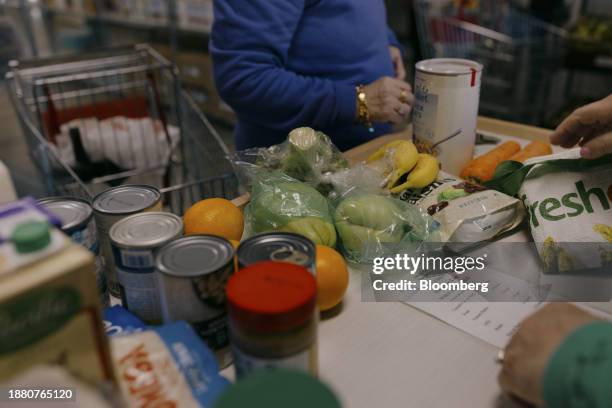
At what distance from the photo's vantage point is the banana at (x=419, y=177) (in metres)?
0.85

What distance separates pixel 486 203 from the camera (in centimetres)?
79

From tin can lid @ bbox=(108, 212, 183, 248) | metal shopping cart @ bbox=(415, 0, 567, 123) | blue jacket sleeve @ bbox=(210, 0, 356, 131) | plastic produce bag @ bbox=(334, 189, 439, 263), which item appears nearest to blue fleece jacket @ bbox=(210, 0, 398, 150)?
blue jacket sleeve @ bbox=(210, 0, 356, 131)

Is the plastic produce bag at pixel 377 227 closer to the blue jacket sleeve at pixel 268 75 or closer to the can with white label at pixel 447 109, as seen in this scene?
the can with white label at pixel 447 109

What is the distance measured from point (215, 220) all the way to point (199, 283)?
0.76ft

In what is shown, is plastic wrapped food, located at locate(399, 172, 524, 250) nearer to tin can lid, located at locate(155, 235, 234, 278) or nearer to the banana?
the banana

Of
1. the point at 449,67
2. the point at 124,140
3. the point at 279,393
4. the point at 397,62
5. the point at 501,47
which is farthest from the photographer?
the point at 501,47

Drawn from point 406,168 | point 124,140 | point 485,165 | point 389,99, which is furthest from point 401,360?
point 124,140

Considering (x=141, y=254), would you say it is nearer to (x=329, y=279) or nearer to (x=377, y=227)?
(x=329, y=279)

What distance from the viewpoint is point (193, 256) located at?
1.82ft

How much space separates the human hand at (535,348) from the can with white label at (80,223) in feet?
1.51

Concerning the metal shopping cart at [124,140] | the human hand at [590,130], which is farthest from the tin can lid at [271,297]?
the metal shopping cart at [124,140]

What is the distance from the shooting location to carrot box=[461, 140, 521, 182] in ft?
3.10

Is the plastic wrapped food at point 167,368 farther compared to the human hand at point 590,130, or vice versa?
the human hand at point 590,130

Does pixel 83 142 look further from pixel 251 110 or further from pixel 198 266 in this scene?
pixel 198 266
